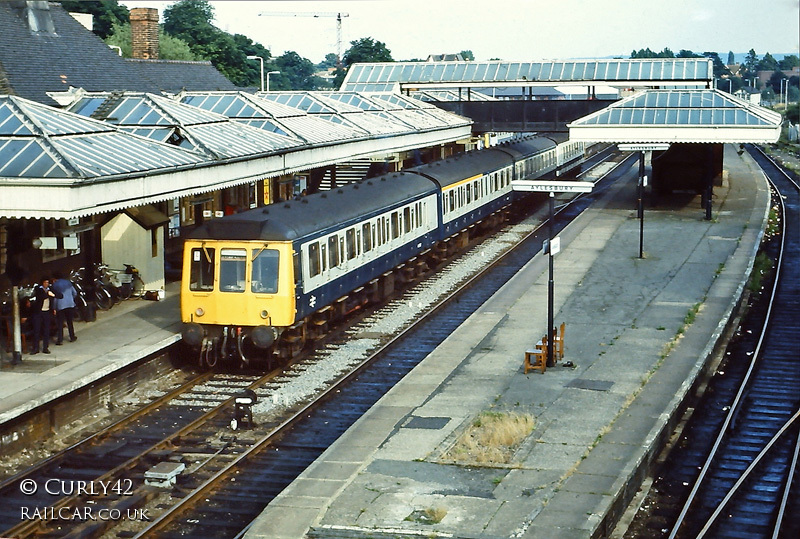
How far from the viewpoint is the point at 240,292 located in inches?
783

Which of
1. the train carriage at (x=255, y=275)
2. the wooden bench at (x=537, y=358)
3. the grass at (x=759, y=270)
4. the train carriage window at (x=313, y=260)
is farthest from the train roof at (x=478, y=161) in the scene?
the wooden bench at (x=537, y=358)

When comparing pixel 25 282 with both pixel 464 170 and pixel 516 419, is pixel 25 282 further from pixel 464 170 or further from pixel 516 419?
pixel 464 170

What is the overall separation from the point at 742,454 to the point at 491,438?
3.99m

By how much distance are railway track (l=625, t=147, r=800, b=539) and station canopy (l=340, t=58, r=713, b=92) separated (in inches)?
884

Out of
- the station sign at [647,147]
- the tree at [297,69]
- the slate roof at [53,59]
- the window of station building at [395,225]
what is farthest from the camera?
the tree at [297,69]

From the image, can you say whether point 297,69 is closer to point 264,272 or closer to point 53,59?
point 53,59

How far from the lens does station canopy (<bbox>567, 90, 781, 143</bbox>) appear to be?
132 feet

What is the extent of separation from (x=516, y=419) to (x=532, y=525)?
3.86 meters

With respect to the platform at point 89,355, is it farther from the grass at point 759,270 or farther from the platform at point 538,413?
the grass at point 759,270

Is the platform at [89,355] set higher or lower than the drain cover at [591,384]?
higher

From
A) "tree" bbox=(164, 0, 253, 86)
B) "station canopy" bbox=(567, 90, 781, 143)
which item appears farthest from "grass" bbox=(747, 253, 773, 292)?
"tree" bbox=(164, 0, 253, 86)

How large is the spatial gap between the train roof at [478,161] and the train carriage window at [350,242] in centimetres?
852

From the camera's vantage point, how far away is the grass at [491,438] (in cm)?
1478

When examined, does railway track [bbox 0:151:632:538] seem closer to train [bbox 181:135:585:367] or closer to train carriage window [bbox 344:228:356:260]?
train [bbox 181:135:585:367]
